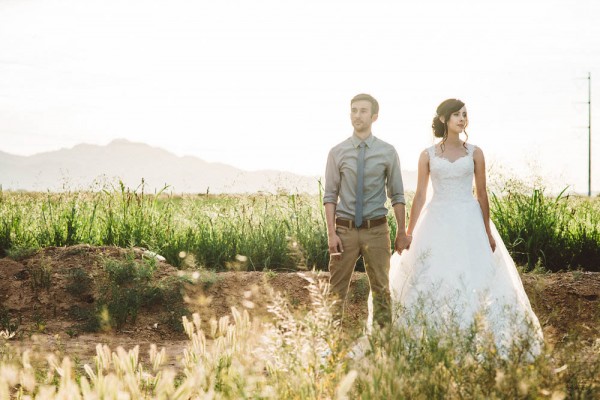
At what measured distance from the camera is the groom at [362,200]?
5168 mm

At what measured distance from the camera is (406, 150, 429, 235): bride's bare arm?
536 centimetres

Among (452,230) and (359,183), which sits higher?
(359,183)

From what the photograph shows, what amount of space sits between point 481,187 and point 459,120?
0.60 meters

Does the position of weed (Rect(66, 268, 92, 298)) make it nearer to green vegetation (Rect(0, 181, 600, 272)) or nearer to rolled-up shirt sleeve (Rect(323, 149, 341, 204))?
green vegetation (Rect(0, 181, 600, 272))

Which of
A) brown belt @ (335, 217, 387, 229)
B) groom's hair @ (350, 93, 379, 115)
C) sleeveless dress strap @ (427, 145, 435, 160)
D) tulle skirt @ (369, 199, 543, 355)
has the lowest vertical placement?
tulle skirt @ (369, 199, 543, 355)

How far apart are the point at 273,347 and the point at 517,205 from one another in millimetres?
7327

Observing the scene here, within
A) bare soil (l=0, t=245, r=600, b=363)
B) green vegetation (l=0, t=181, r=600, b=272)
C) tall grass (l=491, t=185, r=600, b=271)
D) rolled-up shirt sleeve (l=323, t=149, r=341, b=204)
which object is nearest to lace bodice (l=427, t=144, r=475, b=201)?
rolled-up shirt sleeve (l=323, t=149, r=341, b=204)

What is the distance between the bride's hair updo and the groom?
Result: 0.54 m

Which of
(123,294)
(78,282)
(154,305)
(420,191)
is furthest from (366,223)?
(78,282)

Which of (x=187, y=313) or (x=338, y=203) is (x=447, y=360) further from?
(x=187, y=313)

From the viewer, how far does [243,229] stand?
31.5 ft

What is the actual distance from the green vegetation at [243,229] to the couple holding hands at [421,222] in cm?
363

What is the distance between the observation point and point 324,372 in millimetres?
3340

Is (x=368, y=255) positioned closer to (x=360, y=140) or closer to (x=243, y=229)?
(x=360, y=140)
